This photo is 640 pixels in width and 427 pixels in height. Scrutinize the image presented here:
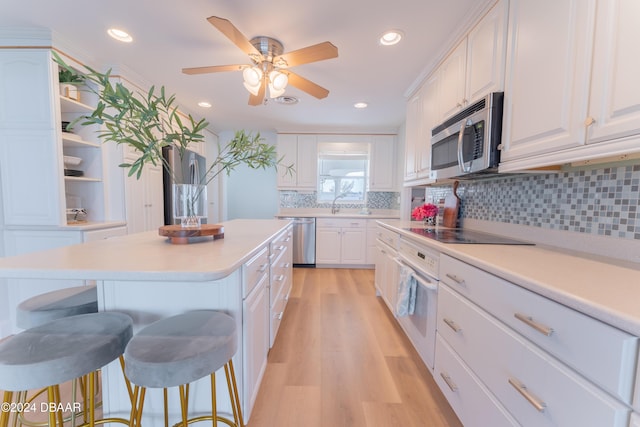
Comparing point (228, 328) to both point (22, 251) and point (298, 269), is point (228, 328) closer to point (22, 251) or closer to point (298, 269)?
point (22, 251)

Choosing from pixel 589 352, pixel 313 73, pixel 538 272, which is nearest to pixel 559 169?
pixel 538 272

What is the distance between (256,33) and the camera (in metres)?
1.91

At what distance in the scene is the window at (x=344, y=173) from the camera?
472cm

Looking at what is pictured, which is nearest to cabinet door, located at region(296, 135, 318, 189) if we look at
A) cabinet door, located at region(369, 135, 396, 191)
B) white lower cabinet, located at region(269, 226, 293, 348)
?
cabinet door, located at region(369, 135, 396, 191)

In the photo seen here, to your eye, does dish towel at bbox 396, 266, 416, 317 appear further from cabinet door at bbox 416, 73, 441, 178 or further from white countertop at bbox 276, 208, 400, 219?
white countertop at bbox 276, 208, 400, 219

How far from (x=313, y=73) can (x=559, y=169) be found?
7.03ft

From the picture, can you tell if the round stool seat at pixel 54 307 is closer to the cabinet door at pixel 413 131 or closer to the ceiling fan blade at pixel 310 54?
the ceiling fan blade at pixel 310 54

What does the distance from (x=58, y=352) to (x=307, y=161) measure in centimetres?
399

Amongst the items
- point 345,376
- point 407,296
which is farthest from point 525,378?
point 345,376

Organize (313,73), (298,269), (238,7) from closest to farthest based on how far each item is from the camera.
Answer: (238,7)
(313,73)
(298,269)

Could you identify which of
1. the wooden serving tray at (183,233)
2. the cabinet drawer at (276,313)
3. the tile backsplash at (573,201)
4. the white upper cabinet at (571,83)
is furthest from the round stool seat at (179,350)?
the tile backsplash at (573,201)

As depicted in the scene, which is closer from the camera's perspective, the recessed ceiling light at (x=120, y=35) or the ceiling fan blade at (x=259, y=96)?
the recessed ceiling light at (x=120, y=35)

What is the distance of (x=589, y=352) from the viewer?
25.1 inches

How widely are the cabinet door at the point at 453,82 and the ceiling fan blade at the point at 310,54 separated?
0.93 metres
